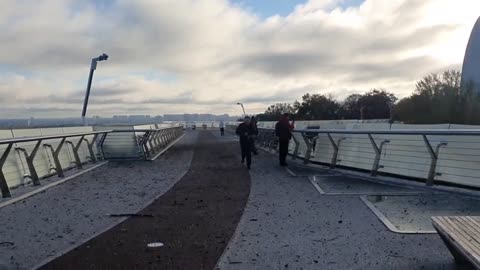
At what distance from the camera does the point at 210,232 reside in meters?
6.96

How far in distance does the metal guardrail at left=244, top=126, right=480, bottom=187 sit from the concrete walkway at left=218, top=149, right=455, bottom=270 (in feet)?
7.41

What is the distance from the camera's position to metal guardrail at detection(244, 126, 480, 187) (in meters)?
9.76

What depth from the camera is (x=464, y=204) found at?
8461 mm

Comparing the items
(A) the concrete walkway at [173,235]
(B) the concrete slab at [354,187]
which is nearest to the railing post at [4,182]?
(A) the concrete walkway at [173,235]

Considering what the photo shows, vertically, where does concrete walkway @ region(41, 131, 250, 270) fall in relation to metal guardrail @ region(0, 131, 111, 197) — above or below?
below

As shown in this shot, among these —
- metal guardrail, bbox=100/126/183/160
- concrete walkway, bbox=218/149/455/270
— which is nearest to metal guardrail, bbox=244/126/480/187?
concrete walkway, bbox=218/149/455/270

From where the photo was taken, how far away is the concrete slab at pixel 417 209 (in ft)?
23.1

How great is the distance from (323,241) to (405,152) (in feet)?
Answer: 20.6

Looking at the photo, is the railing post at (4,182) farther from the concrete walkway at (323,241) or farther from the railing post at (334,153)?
the railing post at (334,153)

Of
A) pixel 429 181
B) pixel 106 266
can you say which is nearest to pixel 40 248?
pixel 106 266

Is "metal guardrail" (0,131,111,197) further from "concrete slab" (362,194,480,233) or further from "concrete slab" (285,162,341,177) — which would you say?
"concrete slab" (362,194,480,233)

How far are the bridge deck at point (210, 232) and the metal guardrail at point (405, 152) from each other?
171 centimetres

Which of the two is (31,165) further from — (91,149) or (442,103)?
(442,103)

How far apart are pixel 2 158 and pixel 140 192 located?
287cm
